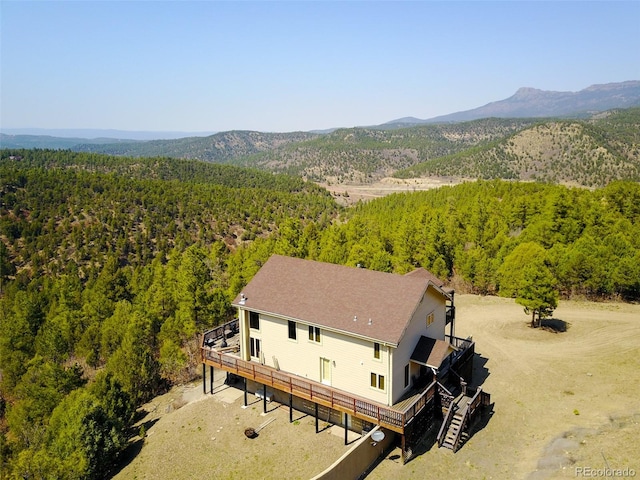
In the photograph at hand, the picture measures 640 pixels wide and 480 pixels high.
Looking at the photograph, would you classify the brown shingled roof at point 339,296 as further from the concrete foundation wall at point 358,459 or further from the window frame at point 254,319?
the concrete foundation wall at point 358,459

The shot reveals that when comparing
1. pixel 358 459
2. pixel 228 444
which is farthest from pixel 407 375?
pixel 228 444

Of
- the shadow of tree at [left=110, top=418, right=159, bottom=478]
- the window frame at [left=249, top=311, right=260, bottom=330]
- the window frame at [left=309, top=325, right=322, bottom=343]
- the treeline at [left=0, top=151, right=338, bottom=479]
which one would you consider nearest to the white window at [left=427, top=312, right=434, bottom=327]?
the window frame at [left=309, top=325, right=322, bottom=343]

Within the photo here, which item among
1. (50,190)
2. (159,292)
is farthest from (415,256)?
(50,190)

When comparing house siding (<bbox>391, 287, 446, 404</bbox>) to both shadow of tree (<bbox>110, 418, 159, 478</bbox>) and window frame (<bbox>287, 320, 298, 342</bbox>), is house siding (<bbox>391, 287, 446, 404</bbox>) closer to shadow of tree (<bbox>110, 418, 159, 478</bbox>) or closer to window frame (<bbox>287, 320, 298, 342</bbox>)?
window frame (<bbox>287, 320, 298, 342</bbox>)

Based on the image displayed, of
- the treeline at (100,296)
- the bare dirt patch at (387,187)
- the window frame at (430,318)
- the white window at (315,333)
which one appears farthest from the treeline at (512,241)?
the bare dirt patch at (387,187)

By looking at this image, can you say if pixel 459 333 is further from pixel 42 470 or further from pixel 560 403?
pixel 42 470
